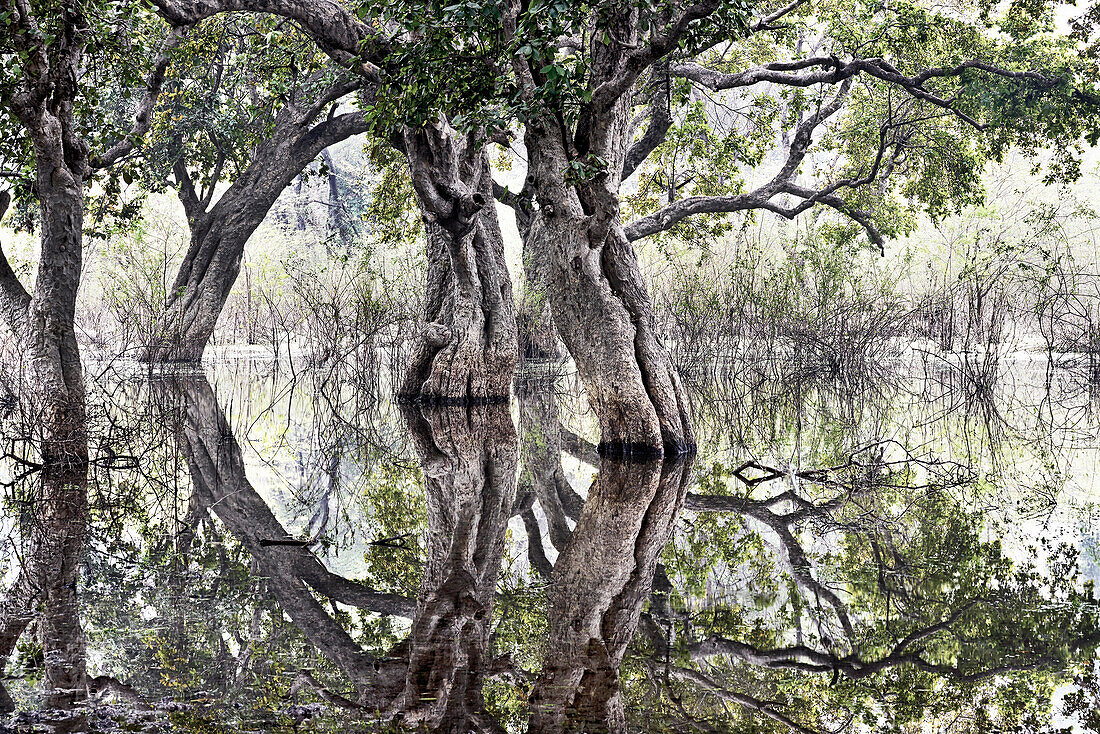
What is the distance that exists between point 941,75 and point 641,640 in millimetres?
10699

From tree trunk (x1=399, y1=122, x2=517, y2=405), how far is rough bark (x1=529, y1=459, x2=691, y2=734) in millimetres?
4760

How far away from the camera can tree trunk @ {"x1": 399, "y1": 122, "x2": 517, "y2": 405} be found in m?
9.97

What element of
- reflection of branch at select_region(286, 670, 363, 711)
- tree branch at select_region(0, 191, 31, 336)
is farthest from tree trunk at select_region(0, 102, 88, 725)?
reflection of branch at select_region(286, 670, 363, 711)

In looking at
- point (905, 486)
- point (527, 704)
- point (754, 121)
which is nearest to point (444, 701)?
point (527, 704)

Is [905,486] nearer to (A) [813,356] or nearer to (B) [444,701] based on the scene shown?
(B) [444,701]

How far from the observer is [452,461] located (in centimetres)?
707

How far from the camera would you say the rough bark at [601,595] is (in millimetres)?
2553

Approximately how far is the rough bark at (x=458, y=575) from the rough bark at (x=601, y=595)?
0.23m

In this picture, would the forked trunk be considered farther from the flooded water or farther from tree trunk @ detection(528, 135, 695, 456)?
tree trunk @ detection(528, 135, 695, 456)

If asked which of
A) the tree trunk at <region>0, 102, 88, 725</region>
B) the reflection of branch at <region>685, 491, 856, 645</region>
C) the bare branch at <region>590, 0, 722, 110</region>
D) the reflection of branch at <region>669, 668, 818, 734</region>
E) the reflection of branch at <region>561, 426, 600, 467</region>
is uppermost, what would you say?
the bare branch at <region>590, 0, 722, 110</region>

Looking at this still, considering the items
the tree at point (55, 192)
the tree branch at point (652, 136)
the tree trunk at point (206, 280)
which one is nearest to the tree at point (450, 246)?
the tree at point (55, 192)

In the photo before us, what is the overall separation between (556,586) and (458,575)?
455mm

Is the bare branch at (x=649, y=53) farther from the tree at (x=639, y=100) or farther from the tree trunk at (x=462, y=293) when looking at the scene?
the tree trunk at (x=462, y=293)

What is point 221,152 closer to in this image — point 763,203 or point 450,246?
point 450,246
